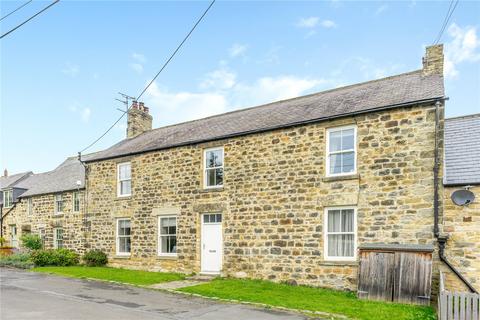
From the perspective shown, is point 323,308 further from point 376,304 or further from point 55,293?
point 55,293

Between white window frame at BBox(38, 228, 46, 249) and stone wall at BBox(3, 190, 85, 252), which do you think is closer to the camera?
stone wall at BBox(3, 190, 85, 252)

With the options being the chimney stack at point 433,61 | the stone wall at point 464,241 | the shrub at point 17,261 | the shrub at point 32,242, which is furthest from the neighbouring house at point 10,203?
the chimney stack at point 433,61

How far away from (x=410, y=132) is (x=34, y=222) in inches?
937

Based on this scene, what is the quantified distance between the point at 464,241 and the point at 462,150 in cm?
341

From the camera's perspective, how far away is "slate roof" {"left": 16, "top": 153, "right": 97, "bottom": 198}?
24219 mm

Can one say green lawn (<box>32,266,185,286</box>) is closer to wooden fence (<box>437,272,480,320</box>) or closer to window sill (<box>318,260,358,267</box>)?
window sill (<box>318,260,358,267</box>)

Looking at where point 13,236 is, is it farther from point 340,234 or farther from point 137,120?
point 340,234

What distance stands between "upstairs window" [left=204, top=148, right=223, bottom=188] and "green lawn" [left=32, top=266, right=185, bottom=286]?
13.3ft

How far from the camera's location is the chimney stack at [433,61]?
14.1 m

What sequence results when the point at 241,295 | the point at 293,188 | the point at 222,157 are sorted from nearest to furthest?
1. the point at 241,295
2. the point at 293,188
3. the point at 222,157

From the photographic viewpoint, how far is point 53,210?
2420cm

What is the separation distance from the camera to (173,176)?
701 inches

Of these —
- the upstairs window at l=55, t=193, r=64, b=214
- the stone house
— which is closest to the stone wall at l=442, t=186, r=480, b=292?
the stone house

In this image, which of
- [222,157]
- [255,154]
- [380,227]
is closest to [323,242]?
[380,227]
